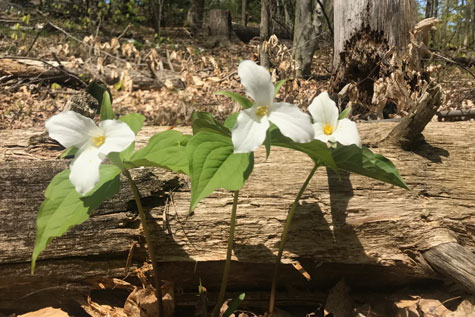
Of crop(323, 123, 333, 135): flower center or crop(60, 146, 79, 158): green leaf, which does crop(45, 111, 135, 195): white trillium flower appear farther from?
crop(323, 123, 333, 135): flower center

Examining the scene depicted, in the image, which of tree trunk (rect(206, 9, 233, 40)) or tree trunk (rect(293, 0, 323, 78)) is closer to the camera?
tree trunk (rect(293, 0, 323, 78))

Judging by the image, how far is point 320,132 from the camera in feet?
4.29

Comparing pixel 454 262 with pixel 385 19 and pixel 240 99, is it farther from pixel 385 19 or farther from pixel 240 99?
pixel 385 19

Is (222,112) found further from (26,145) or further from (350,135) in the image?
(350,135)

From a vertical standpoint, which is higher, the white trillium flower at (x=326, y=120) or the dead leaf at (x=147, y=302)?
the white trillium flower at (x=326, y=120)

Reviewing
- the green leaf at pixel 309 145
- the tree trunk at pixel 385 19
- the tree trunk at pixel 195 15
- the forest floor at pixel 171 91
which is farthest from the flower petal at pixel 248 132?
the tree trunk at pixel 195 15

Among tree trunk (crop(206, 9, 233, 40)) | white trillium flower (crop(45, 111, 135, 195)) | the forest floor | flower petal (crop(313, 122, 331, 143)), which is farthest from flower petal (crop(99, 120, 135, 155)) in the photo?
tree trunk (crop(206, 9, 233, 40))

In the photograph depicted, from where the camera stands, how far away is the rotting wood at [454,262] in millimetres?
1721

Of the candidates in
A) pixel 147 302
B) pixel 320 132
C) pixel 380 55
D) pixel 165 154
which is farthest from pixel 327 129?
pixel 380 55

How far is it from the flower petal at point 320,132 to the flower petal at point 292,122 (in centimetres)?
20

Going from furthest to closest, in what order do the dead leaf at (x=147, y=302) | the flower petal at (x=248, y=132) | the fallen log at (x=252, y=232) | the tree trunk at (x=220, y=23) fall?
the tree trunk at (x=220, y=23)
the fallen log at (x=252, y=232)
the dead leaf at (x=147, y=302)
the flower petal at (x=248, y=132)

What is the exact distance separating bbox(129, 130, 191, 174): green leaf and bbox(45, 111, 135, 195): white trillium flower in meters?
0.14

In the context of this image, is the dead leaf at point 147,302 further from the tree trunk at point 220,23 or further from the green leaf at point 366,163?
the tree trunk at point 220,23

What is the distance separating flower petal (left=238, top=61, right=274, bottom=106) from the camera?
1.10 meters
